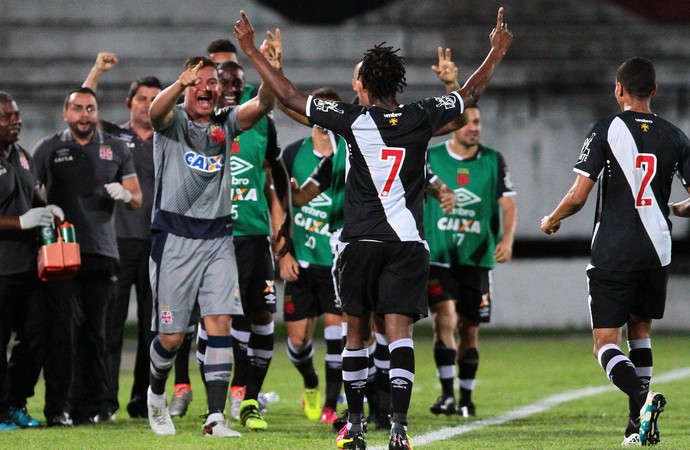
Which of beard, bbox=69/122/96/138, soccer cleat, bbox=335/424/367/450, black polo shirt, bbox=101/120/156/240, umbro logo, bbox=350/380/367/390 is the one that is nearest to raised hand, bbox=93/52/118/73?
black polo shirt, bbox=101/120/156/240

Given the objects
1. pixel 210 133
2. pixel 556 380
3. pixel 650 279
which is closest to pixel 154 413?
pixel 210 133

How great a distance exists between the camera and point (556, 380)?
480 inches

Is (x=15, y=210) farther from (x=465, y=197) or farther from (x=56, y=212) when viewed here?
(x=465, y=197)

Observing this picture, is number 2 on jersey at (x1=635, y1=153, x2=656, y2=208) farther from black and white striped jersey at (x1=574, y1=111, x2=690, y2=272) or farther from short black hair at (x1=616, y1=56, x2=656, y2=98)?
short black hair at (x1=616, y1=56, x2=656, y2=98)

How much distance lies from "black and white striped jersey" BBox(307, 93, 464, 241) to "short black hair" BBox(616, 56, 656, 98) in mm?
1154

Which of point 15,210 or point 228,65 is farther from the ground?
point 228,65

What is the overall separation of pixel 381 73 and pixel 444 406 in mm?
3524

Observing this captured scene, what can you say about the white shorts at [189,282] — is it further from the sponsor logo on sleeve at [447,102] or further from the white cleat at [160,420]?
the sponsor logo on sleeve at [447,102]

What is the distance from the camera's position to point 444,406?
30.6 feet

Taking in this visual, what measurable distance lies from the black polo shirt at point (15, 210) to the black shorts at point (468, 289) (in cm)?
317

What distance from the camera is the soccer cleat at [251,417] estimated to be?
8.00 metres

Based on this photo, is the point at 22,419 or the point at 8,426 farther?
the point at 22,419

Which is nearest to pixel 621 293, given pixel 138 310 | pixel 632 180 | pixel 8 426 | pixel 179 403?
pixel 632 180

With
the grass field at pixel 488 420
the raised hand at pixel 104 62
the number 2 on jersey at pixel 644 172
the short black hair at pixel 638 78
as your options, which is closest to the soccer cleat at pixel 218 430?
the grass field at pixel 488 420
